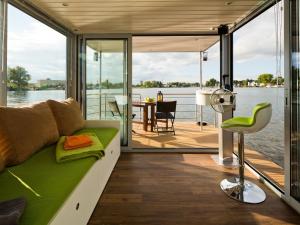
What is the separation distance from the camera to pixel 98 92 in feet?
14.4

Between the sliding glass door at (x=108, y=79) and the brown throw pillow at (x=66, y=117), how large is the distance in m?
1.10

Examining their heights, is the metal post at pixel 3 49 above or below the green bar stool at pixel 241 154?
above

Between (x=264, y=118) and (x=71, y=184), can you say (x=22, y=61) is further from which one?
(x=264, y=118)

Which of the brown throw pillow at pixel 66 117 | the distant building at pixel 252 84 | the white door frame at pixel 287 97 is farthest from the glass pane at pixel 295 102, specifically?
the brown throw pillow at pixel 66 117

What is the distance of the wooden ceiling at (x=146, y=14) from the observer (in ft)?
9.29

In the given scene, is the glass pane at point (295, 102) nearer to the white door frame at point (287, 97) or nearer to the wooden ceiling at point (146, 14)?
the white door frame at point (287, 97)

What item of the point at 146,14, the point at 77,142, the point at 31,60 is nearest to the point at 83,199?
the point at 77,142

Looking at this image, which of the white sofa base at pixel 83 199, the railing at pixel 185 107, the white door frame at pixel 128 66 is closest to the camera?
the white sofa base at pixel 83 199

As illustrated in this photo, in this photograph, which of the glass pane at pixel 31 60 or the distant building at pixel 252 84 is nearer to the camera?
the glass pane at pixel 31 60

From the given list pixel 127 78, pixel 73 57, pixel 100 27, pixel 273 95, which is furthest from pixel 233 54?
pixel 73 57

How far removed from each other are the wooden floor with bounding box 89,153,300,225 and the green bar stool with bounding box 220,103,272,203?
0.09 m

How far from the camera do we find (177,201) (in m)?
2.41

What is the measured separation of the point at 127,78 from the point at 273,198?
9.73 ft

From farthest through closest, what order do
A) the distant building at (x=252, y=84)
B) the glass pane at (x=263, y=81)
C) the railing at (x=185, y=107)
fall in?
the railing at (x=185, y=107) < the distant building at (x=252, y=84) < the glass pane at (x=263, y=81)
